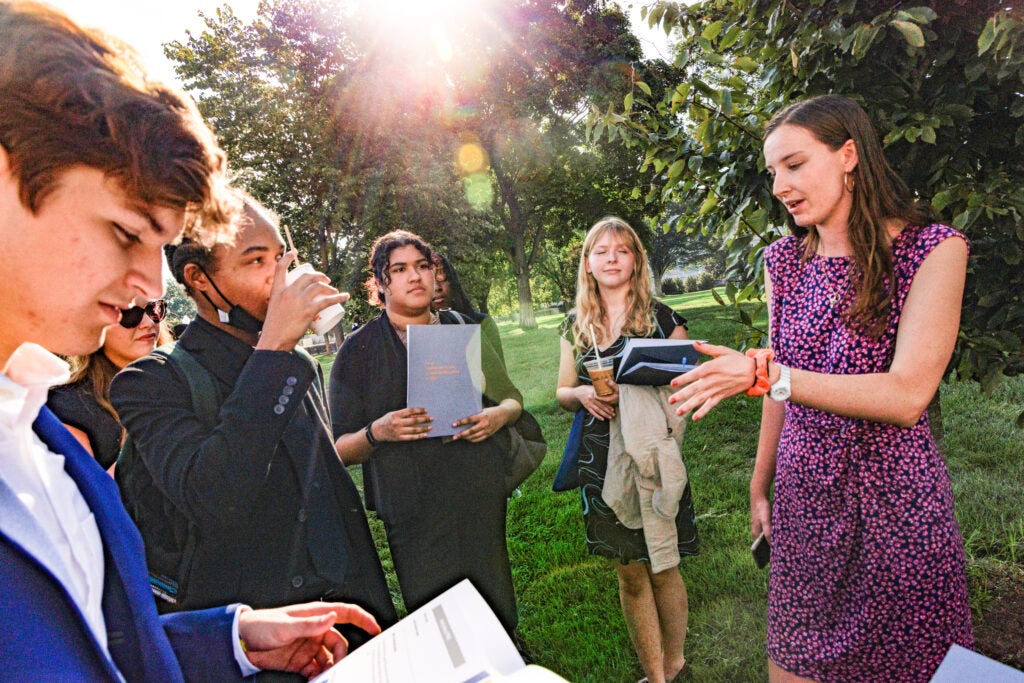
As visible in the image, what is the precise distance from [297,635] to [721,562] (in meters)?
3.12

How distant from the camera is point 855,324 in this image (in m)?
1.54

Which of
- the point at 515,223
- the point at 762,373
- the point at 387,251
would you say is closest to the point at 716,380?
the point at 762,373

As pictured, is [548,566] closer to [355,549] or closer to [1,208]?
[355,549]

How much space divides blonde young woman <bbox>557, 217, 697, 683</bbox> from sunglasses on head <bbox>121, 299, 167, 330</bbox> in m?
1.85

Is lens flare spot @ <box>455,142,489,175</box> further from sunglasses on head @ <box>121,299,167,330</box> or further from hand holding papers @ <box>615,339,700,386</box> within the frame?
hand holding papers @ <box>615,339,700,386</box>

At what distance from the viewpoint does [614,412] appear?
2580mm

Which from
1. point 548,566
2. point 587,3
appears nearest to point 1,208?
point 548,566

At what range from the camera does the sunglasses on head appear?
5.64 ft

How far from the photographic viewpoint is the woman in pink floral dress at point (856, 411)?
139 centimetres

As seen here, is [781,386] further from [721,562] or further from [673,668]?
[721,562]

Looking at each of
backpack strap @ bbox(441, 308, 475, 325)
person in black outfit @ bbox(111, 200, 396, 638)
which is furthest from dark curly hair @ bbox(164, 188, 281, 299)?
backpack strap @ bbox(441, 308, 475, 325)

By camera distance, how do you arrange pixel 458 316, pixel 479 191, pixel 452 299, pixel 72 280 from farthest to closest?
1. pixel 479 191
2. pixel 452 299
3. pixel 458 316
4. pixel 72 280

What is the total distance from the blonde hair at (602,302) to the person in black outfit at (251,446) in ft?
4.70

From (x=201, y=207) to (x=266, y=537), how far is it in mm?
1111
